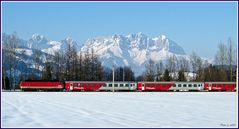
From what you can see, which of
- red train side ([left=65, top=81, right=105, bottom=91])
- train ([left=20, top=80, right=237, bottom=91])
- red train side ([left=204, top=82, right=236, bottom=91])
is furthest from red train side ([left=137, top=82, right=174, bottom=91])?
red train side ([left=65, top=81, right=105, bottom=91])

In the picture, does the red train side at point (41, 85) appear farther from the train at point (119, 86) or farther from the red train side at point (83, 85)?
the red train side at point (83, 85)

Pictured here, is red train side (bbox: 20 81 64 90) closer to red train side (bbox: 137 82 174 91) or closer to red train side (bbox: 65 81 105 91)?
red train side (bbox: 65 81 105 91)

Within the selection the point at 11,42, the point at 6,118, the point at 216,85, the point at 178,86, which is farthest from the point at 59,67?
the point at 6,118

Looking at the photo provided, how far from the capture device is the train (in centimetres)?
8444

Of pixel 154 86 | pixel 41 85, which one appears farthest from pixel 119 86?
pixel 41 85

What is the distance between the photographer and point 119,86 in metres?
86.5

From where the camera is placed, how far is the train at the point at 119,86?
277ft

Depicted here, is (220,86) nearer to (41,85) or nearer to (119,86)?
(119,86)

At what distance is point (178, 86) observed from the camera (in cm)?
8806

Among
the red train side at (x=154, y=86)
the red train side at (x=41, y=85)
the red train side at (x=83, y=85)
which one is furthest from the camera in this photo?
the red train side at (x=154, y=86)

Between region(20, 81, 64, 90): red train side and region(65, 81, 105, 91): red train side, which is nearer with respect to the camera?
region(20, 81, 64, 90): red train side

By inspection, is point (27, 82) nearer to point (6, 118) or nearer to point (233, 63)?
point (233, 63)

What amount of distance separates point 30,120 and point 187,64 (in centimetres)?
10960

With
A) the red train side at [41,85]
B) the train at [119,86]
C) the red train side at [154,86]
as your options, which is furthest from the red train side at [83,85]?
the red train side at [154,86]
